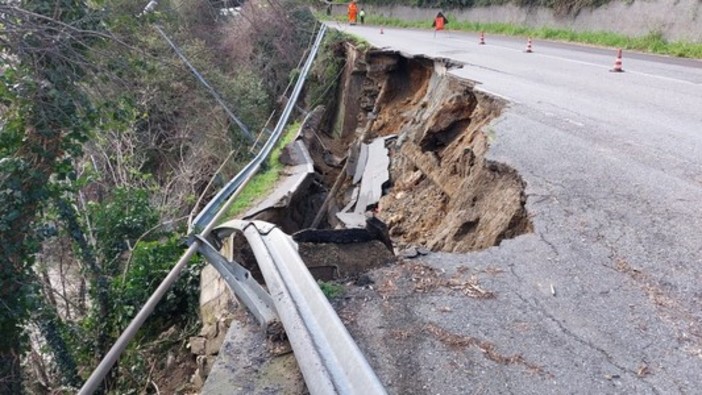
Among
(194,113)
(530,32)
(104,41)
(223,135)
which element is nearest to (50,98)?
(104,41)

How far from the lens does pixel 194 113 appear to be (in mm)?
13727

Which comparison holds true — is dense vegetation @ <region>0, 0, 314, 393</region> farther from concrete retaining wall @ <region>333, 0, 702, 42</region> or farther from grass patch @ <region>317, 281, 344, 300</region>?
concrete retaining wall @ <region>333, 0, 702, 42</region>

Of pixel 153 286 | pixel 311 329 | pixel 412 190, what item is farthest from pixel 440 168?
pixel 311 329

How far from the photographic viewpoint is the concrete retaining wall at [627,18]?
16625 millimetres

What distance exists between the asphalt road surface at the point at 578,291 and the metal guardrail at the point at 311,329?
336 millimetres

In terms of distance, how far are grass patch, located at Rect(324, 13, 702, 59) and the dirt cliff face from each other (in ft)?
24.0

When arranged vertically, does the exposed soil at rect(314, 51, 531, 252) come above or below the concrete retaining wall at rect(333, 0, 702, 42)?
below

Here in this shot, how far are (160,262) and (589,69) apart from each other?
9.90 meters

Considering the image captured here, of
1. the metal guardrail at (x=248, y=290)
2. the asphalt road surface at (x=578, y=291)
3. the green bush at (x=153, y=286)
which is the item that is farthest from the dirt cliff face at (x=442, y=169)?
the green bush at (x=153, y=286)

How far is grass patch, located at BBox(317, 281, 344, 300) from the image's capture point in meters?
3.71

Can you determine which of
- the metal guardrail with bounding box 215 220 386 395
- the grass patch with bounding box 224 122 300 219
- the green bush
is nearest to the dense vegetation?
the green bush

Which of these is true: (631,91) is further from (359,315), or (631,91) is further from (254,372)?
(254,372)

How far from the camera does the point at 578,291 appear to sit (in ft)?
12.2

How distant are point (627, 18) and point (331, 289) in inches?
752
